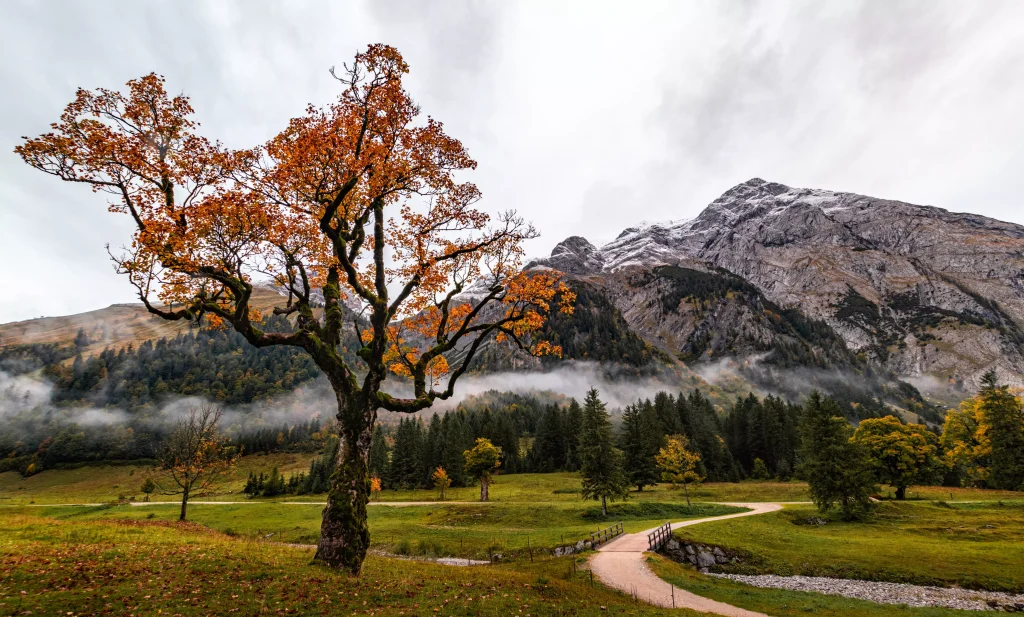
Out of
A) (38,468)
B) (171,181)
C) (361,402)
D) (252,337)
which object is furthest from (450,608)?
(38,468)

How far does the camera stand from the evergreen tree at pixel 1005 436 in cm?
5572

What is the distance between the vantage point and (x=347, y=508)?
14.3 metres

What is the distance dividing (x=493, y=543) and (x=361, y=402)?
90.1 feet

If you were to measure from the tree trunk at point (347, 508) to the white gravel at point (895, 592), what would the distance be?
25555mm

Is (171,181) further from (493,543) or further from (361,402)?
(493,543)

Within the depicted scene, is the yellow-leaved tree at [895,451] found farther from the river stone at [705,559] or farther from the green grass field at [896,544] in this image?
the river stone at [705,559]

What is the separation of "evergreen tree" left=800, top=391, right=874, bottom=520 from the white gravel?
75.3 ft

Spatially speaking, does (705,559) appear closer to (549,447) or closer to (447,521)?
(447,521)

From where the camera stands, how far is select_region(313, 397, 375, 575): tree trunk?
47.0 feet

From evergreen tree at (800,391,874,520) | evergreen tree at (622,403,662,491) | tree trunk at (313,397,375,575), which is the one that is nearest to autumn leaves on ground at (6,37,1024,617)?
tree trunk at (313,397,375,575)

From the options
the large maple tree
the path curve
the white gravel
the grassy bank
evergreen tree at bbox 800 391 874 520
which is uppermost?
the large maple tree

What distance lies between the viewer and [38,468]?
168m

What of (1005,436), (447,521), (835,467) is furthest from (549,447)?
(1005,436)

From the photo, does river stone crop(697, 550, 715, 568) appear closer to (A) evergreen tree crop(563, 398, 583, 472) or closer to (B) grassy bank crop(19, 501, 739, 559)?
(B) grassy bank crop(19, 501, 739, 559)
